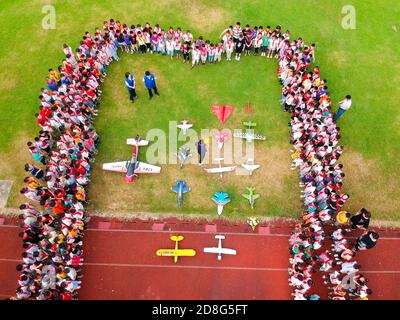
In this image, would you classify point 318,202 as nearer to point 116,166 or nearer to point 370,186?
point 370,186

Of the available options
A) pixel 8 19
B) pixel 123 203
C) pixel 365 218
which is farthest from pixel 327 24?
pixel 8 19

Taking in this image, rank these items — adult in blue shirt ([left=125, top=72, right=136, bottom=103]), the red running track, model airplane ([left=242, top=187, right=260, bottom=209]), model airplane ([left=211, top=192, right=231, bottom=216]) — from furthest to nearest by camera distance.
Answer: adult in blue shirt ([left=125, top=72, right=136, bottom=103]) < model airplane ([left=242, top=187, right=260, bottom=209]) < model airplane ([left=211, top=192, right=231, bottom=216]) < the red running track

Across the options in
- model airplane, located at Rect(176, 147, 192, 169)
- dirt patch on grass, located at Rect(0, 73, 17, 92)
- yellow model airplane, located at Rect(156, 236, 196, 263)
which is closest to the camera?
yellow model airplane, located at Rect(156, 236, 196, 263)

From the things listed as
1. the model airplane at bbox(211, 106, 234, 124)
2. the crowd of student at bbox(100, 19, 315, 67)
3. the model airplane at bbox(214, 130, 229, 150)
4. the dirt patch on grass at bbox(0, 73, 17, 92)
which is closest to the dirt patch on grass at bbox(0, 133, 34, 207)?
the dirt patch on grass at bbox(0, 73, 17, 92)

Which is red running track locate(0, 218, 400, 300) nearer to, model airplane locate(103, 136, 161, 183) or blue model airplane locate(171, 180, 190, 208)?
blue model airplane locate(171, 180, 190, 208)

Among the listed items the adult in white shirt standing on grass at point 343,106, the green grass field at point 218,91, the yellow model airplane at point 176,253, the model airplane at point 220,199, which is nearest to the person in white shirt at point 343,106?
the adult in white shirt standing on grass at point 343,106
